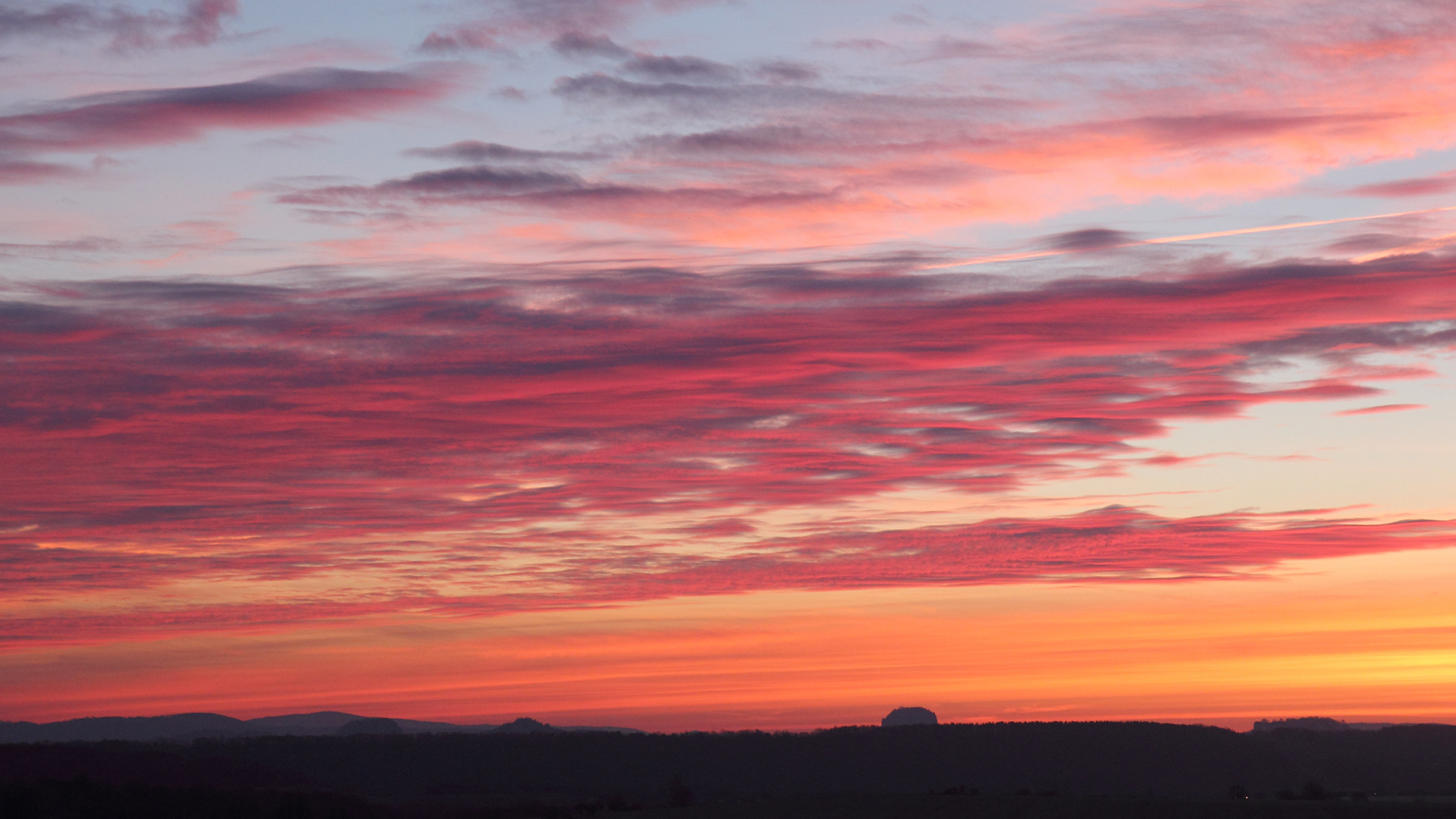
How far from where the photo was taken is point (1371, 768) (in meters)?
198

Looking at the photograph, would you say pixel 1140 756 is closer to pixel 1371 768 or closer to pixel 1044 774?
pixel 1044 774

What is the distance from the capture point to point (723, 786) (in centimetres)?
19125

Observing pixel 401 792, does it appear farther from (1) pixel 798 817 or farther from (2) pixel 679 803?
(1) pixel 798 817

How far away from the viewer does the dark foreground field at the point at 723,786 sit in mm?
87188

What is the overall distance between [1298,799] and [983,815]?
1840 cm

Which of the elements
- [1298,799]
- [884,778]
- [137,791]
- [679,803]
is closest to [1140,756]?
[884,778]

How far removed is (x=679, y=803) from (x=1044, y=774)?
86.0 metres

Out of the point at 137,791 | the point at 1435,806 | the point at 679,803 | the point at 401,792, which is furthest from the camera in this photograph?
the point at 401,792

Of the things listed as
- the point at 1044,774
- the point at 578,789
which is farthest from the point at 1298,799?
the point at 578,789

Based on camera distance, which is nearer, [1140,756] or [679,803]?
[679,803]

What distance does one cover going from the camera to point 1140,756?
191000 mm

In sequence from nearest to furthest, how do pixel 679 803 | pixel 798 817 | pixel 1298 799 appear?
pixel 1298 799, pixel 798 817, pixel 679 803

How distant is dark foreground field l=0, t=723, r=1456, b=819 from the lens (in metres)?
87.2

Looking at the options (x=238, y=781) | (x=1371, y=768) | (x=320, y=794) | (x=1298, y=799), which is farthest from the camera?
(x=1371, y=768)
